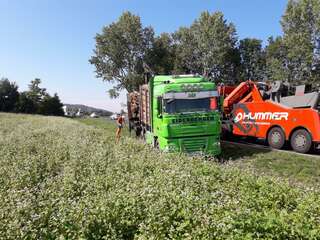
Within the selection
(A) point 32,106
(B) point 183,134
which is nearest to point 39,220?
(B) point 183,134

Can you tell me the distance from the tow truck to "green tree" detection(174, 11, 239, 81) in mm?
34960

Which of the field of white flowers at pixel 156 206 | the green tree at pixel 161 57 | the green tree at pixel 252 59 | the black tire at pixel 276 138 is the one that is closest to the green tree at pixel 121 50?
the green tree at pixel 161 57

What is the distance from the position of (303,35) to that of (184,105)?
30738 millimetres

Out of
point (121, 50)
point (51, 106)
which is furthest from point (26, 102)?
point (121, 50)

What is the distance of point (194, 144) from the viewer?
1405 centimetres

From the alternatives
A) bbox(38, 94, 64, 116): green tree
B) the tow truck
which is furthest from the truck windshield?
bbox(38, 94, 64, 116): green tree

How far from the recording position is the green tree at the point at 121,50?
57906mm

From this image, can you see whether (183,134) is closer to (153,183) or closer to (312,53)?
(153,183)

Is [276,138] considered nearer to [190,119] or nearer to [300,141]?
[300,141]

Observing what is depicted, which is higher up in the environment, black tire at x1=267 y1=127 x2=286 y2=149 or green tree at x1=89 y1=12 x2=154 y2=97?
green tree at x1=89 y1=12 x2=154 y2=97

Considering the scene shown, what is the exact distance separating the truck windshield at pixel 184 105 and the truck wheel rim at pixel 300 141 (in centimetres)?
407

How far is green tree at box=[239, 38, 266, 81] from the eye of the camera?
6335cm

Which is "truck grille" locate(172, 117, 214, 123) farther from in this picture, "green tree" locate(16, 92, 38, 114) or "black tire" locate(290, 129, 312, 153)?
"green tree" locate(16, 92, 38, 114)

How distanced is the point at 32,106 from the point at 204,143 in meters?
77.8
